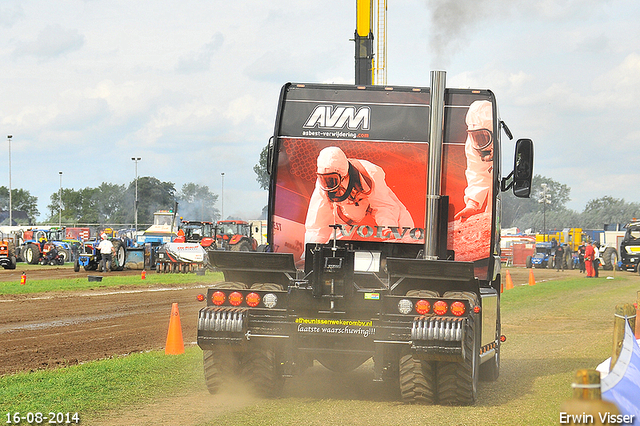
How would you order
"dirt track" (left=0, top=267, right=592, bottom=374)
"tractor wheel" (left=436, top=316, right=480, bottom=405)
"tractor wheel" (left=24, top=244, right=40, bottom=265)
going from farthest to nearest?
"tractor wheel" (left=24, top=244, right=40, bottom=265)
"dirt track" (left=0, top=267, right=592, bottom=374)
"tractor wheel" (left=436, top=316, right=480, bottom=405)

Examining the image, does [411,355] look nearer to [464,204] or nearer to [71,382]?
[464,204]

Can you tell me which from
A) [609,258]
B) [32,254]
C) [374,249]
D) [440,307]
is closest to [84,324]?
[374,249]

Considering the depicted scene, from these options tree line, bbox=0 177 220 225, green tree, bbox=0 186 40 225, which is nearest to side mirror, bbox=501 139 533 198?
tree line, bbox=0 177 220 225

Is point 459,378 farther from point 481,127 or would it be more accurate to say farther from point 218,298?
point 481,127

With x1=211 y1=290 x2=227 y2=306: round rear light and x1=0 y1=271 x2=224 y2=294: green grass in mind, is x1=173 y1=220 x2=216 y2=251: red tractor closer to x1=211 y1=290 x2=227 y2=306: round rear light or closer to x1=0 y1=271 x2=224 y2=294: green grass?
Result: x1=0 y1=271 x2=224 y2=294: green grass

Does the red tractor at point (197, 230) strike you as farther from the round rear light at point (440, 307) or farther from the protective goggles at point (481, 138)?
the round rear light at point (440, 307)

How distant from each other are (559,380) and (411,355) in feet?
10.3

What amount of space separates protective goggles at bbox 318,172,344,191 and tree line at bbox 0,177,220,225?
81.2 meters

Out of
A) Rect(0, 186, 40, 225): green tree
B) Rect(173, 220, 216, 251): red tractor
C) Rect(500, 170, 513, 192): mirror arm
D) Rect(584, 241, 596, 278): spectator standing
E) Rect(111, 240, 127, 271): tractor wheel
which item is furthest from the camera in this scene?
Rect(0, 186, 40, 225): green tree

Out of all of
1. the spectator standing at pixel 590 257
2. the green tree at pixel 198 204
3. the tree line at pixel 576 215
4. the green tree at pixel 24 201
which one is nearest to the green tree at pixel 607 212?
the tree line at pixel 576 215

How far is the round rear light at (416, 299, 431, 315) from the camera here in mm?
8023

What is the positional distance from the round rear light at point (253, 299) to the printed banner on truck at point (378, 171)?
35.1 inches

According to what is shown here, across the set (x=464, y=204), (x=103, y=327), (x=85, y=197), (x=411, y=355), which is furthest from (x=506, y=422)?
(x=85, y=197)

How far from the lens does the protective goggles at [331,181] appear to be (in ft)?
29.8
